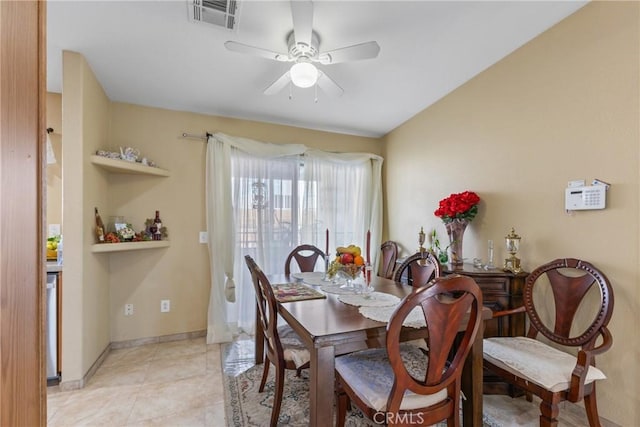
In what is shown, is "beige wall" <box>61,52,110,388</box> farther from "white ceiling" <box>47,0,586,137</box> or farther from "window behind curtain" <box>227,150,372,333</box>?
"window behind curtain" <box>227,150,372,333</box>

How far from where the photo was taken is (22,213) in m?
0.52

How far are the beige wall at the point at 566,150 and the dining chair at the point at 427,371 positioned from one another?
104 cm

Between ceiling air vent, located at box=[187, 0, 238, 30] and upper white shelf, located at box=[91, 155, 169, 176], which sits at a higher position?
ceiling air vent, located at box=[187, 0, 238, 30]

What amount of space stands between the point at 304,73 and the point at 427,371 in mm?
1748

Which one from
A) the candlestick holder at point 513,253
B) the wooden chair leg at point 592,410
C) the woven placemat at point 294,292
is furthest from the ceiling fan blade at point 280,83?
the wooden chair leg at point 592,410

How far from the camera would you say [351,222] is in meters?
3.76

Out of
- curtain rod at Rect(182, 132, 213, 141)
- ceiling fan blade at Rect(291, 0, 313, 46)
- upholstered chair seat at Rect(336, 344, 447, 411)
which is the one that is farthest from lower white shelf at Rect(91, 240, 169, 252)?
ceiling fan blade at Rect(291, 0, 313, 46)

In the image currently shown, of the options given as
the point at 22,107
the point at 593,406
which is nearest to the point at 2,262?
the point at 22,107

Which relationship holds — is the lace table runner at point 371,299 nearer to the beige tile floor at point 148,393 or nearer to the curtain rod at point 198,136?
the beige tile floor at point 148,393

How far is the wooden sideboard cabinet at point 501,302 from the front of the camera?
78.4 inches

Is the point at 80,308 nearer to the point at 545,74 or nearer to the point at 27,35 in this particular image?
the point at 27,35

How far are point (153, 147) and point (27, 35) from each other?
271 centimetres

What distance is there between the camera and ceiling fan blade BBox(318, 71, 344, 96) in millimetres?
2071

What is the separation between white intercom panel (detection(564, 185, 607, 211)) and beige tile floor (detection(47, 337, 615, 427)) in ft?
4.05
